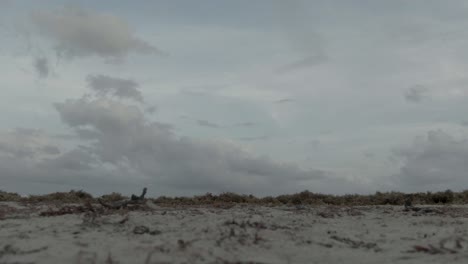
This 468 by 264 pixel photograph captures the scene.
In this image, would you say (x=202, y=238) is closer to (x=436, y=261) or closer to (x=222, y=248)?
(x=222, y=248)

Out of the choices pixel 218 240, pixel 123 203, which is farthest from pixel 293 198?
pixel 218 240

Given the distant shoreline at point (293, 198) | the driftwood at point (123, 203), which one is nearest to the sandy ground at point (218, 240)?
the driftwood at point (123, 203)

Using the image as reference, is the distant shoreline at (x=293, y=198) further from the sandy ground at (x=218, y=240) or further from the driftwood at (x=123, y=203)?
the sandy ground at (x=218, y=240)

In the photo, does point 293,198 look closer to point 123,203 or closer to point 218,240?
point 123,203

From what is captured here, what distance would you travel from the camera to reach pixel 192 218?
27.1 ft

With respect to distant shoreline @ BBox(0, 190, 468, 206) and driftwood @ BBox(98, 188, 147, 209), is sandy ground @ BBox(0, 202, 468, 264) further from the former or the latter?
distant shoreline @ BBox(0, 190, 468, 206)

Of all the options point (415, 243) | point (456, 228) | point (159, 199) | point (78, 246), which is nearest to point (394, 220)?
point (456, 228)

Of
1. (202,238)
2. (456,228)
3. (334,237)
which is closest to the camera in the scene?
(202,238)

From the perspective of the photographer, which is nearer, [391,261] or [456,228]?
[391,261]

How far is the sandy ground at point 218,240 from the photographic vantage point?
563 cm

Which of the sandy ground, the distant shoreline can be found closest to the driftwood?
the sandy ground

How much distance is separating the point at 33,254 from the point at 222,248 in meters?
1.94

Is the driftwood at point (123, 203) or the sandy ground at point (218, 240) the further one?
the driftwood at point (123, 203)

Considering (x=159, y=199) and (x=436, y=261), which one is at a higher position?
(x=159, y=199)
